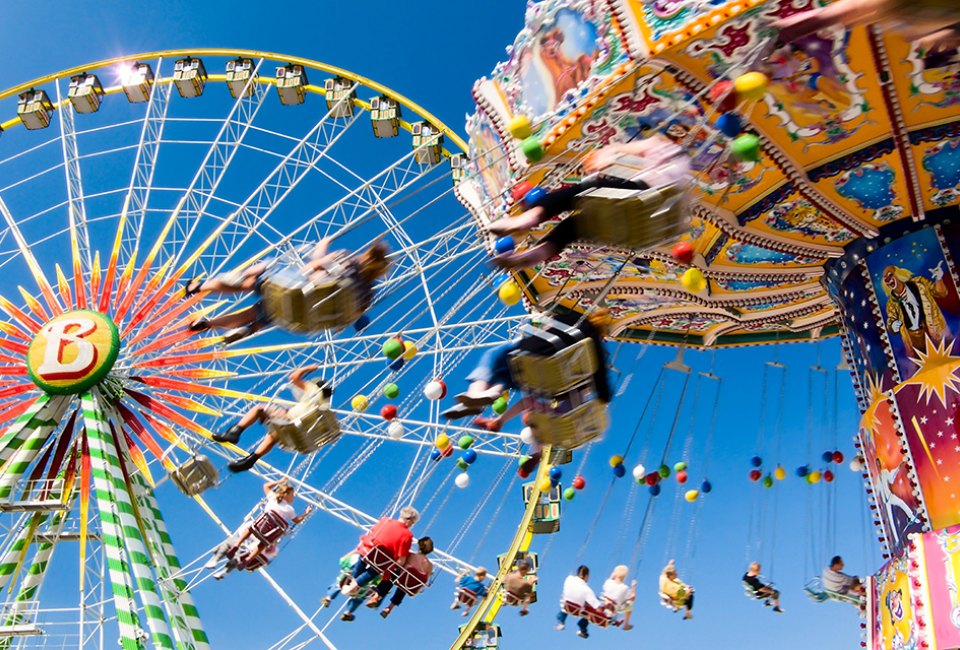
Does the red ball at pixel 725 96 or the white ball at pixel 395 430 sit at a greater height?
the white ball at pixel 395 430

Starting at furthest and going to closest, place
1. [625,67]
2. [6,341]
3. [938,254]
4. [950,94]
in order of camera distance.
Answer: [6,341] < [938,254] < [950,94] < [625,67]

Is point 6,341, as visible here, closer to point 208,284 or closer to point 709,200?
point 208,284

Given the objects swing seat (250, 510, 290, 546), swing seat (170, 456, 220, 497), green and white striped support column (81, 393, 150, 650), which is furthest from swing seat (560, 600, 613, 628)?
green and white striped support column (81, 393, 150, 650)

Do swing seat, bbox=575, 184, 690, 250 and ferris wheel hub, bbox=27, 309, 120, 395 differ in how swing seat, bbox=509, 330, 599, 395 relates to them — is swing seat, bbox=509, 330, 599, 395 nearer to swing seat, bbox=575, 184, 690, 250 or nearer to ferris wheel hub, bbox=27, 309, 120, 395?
swing seat, bbox=575, 184, 690, 250

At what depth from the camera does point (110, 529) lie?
12.1 m

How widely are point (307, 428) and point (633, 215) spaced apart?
3.92 metres

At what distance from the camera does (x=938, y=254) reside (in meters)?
8.65

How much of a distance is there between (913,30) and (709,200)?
12.5ft

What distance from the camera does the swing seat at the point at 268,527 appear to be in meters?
12.5

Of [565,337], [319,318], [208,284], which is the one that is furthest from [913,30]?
Result: [208,284]

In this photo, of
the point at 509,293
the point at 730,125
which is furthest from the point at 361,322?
the point at 730,125

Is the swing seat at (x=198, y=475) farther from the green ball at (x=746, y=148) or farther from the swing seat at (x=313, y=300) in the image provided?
the green ball at (x=746, y=148)

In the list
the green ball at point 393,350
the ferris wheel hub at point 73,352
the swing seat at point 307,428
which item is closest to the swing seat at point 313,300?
the green ball at point 393,350

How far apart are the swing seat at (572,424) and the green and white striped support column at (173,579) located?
288 inches
